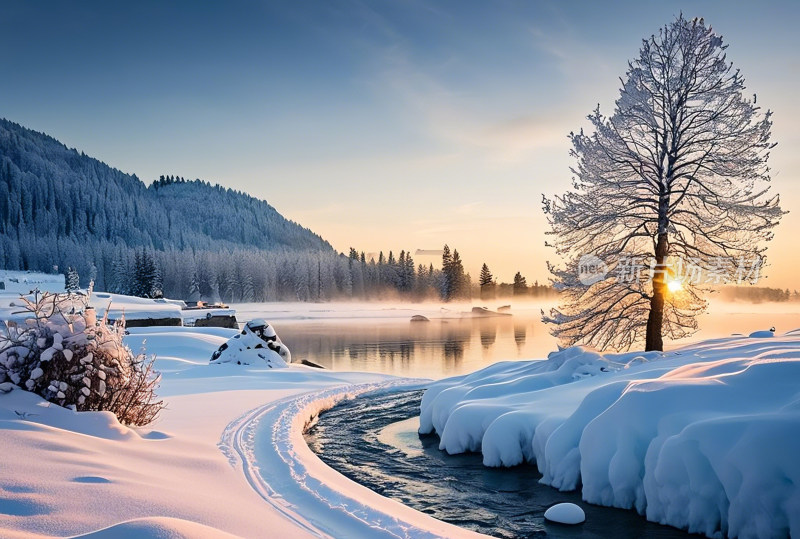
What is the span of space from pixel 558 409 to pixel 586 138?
10578 mm

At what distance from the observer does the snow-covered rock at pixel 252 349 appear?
19.6 meters

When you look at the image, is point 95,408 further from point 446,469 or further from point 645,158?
point 645,158

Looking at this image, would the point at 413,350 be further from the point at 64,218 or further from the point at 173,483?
the point at 64,218

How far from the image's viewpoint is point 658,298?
1614 cm

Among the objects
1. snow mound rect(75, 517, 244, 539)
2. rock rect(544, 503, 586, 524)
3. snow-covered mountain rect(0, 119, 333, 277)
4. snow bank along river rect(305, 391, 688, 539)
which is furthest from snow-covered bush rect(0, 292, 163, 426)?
snow-covered mountain rect(0, 119, 333, 277)

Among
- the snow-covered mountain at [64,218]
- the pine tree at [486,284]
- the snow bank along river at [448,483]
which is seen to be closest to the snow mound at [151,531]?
the snow bank along river at [448,483]

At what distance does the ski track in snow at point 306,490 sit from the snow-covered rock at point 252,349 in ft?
32.8

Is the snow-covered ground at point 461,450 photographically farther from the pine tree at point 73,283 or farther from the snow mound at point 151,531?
the pine tree at point 73,283

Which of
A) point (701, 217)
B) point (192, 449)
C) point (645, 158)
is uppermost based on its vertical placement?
point (645, 158)

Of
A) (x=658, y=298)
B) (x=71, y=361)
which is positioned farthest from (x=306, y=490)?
(x=658, y=298)

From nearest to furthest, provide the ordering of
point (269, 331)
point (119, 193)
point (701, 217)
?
point (701, 217) < point (269, 331) < point (119, 193)

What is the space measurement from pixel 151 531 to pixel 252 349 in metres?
17.5

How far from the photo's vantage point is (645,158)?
1609 cm

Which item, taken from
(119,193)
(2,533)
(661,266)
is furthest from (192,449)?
(119,193)
